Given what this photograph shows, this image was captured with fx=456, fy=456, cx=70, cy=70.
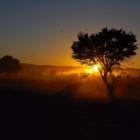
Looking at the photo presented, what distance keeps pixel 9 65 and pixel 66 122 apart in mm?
113880

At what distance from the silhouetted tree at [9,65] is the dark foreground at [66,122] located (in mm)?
100303

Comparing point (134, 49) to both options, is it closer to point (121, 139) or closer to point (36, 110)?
point (36, 110)

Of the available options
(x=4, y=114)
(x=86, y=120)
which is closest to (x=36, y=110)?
(x=4, y=114)

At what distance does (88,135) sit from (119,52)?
2059 inches

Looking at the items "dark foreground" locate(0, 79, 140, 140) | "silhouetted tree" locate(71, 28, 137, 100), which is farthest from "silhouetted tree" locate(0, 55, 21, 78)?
"dark foreground" locate(0, 79, 140, 140)

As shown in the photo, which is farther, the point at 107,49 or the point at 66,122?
the point at 107,49

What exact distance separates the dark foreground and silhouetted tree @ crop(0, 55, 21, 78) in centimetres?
10030

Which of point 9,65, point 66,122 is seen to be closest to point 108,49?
point 66,122

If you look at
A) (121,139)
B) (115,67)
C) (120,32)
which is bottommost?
(121,139)

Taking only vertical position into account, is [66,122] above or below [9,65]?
below

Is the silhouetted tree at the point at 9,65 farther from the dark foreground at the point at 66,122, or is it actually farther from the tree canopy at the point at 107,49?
the dark foreground at the point at 66,122

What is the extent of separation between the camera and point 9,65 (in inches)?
5536

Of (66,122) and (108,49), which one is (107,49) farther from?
(66,122)

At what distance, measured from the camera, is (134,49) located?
75.6 meters
